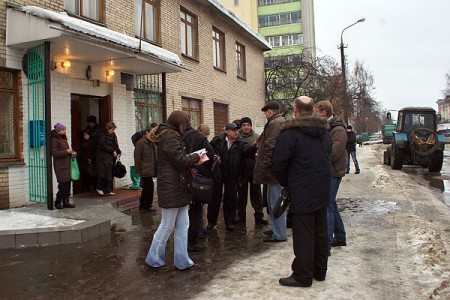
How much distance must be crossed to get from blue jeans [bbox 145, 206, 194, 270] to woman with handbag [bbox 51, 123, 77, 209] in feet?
10.3

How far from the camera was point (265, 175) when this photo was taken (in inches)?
209

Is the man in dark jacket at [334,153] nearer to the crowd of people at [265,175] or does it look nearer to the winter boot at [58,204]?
the crowd of people at [265,175]

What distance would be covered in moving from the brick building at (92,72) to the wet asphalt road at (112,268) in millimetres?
1959

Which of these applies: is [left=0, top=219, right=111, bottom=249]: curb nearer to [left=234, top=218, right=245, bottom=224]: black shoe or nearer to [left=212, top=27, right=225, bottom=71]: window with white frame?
[left=234, top=218, right=245, bottom=224]: black shoe

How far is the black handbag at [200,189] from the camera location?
4.46 metres

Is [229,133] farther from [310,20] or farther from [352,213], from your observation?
[310,20]

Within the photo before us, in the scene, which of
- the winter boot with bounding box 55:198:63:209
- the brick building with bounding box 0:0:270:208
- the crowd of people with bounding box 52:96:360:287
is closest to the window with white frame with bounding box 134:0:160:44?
the brick building with bounding box 0:0:270:208

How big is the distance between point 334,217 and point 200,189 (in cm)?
174

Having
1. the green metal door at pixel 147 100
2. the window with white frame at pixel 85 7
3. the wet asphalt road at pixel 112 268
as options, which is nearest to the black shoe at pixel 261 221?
the wet asphalt road at pixel 112 268

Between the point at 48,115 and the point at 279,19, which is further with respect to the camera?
the point at 279,19

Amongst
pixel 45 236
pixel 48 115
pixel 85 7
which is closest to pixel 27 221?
pixel 45 236

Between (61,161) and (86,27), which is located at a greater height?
(86,27)

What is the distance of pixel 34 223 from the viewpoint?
5.93 m

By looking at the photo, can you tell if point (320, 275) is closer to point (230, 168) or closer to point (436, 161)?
point (230, 168)
